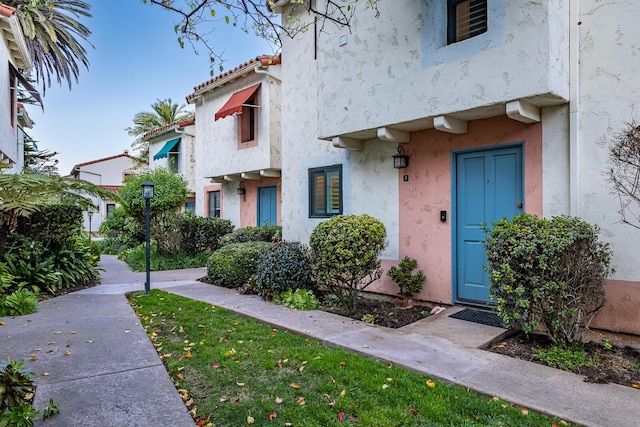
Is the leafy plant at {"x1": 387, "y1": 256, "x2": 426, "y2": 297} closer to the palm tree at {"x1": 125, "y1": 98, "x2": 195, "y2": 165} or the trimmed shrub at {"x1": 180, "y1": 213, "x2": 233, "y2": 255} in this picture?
the trimmed shrub at {"x1": 180, "y1": 213, "x2": 233, "y2": 255}

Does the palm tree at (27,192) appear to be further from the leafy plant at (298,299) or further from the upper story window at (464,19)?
the upper story window at (464,19)

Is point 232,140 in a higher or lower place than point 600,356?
higher

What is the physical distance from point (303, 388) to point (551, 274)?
118 inches

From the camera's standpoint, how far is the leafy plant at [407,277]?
6.93 m

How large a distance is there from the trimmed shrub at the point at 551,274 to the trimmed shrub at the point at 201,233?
1097cm

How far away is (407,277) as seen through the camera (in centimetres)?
694

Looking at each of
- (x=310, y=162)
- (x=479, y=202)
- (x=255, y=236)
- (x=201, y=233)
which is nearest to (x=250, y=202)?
(x=201, y=233)

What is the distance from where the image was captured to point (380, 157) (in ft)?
25.3

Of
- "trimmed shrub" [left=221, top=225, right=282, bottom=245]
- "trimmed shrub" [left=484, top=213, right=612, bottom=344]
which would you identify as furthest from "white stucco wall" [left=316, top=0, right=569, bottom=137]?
"trimmed shrub" [left=221, top=225, right=282, bottom=245]

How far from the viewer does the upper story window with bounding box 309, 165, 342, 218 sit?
876 centimetres

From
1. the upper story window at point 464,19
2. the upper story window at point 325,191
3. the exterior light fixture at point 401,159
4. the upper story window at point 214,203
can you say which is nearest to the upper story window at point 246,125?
the upper story window at point 214,203

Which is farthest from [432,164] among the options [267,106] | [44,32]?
[44,32]

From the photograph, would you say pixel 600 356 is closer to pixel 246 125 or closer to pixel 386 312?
pixel 386 312

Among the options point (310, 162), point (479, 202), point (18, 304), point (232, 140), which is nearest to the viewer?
point (479, 202)
